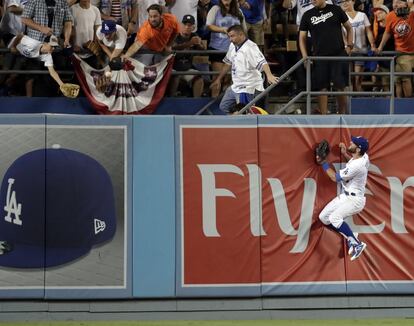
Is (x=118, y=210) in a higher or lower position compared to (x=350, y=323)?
higher

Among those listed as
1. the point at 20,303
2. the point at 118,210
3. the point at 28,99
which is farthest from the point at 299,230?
the point at 28,99

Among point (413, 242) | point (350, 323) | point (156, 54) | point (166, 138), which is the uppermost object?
point (156, 54)

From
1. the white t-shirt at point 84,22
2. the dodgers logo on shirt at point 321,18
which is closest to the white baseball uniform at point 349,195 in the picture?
the dodgers logo on shirt at point 321,18

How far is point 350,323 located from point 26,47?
654 centimetres

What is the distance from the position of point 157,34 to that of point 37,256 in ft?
14.5

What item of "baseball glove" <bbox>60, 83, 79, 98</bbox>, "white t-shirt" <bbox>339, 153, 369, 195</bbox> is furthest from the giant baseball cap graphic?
"white t-shirt" <bbox>339, 153, 369, 195</bbox>

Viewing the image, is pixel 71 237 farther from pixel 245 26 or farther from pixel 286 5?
pixel 286 5

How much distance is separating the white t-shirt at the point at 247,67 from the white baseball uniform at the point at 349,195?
2.28m

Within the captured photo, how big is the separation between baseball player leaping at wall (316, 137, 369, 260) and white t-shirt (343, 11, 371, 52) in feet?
12.5

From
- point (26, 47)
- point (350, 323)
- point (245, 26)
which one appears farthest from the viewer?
point (245, 26)

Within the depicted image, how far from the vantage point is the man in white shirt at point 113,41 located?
1747 cm

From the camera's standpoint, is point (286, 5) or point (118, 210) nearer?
point (118, 210)

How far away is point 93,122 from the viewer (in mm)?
15398

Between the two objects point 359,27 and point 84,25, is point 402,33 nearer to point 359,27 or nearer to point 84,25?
point 359,27
